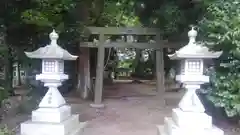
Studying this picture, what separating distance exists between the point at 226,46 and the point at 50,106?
316 cm

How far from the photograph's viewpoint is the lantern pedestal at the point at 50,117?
4992mm

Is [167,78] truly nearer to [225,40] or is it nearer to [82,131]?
[82,131]

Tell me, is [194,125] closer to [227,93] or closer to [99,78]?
[227,93]

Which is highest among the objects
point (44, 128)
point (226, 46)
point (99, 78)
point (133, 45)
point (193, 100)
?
point (133, 45)

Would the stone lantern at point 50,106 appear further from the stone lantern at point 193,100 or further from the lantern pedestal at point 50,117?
the stone lantern at point 193,100

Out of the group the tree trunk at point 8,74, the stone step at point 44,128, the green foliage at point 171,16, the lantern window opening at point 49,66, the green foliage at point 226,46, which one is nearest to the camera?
the green foliage at point 226,46

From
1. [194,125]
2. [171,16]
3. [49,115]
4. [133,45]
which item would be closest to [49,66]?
[49,115]

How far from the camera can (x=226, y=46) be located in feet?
16.2

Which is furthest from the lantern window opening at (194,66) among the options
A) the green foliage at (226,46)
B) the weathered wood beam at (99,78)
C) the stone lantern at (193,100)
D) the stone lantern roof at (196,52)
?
the weathered wood beam at (99,78)

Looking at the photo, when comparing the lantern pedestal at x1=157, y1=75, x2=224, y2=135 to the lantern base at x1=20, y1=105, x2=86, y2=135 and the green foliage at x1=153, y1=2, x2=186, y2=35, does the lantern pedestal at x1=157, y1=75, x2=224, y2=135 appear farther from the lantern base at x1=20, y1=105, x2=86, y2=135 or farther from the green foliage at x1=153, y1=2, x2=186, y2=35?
the green foliage at x1=153, y1=2, x2=186, y2=35

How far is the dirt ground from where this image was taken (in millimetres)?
6441

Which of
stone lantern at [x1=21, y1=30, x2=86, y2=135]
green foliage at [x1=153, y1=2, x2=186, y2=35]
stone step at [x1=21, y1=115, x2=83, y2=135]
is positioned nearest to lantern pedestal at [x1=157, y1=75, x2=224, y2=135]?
stone step at [x1=21, y1=115, x2=83, y2=135]

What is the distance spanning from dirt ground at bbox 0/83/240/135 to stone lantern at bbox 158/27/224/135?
1340 millimetres

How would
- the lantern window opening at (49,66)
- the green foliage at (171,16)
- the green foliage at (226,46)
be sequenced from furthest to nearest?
the green foliage at (171,16) → the lantern window opening at (49,66) → the green foliage at (226,46)
